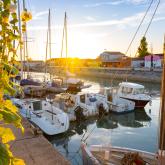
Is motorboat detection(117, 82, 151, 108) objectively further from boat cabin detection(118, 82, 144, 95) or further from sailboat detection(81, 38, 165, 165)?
sailboat detection(81, 38, 165, 165)

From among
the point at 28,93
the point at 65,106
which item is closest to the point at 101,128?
the point at 65,106

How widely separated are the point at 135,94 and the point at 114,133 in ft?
27.1

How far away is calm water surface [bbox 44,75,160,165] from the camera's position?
1380 cm

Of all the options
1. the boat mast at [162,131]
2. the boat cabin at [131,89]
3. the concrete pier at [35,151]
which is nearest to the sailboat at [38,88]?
the boat cabin at [131,89]

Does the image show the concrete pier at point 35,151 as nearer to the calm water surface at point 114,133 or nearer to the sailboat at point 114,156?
the sailboat at point 114,156

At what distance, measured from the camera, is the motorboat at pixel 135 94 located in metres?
23.5

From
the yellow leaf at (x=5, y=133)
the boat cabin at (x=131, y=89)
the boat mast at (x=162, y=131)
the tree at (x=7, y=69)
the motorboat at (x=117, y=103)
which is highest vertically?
the tree at (x=7, y=69)

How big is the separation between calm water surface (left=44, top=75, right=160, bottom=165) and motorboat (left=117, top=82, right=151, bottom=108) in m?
1.05

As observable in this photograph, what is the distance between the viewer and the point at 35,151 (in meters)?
8.32

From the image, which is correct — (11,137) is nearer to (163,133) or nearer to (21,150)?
(163,133)

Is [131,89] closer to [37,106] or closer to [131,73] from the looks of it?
[37,106]

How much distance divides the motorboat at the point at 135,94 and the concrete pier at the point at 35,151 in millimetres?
15273

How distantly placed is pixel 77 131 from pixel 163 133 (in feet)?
38.5

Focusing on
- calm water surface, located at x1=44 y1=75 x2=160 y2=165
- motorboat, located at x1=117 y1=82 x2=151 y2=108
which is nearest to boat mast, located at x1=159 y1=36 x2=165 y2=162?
calm water surface, located at x1=44 y1=75 x2=160 y2=165
